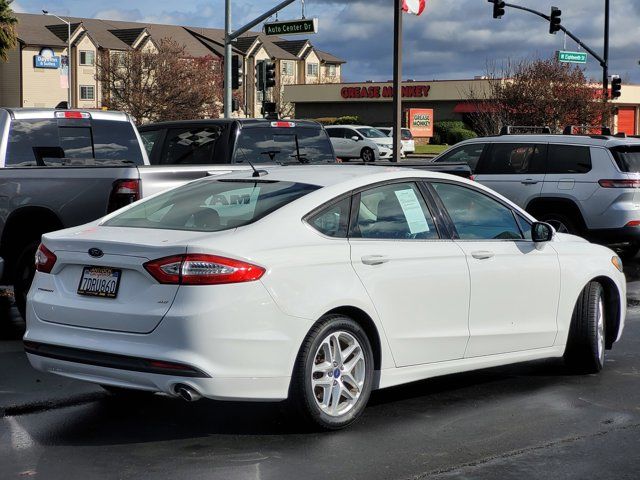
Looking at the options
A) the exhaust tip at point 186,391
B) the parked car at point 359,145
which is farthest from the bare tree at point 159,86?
the exhaust tip at point 186,391

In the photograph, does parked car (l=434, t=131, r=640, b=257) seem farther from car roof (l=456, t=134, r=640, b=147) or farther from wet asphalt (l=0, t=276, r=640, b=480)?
wet asphalt (l=0, t=276, r=640, b=480)

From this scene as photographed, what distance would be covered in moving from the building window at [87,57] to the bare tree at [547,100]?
5609cm

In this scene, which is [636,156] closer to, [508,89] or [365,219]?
[365,219]

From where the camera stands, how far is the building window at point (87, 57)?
94125 mm

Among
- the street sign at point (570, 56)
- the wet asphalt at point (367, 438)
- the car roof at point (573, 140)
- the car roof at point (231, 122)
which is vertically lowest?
the wet asphalt at point (367, 438)

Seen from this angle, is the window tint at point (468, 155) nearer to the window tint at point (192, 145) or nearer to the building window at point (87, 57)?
the window tint at point (192, 145)

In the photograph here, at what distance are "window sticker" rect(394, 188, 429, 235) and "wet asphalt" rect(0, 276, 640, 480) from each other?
1.17 meters

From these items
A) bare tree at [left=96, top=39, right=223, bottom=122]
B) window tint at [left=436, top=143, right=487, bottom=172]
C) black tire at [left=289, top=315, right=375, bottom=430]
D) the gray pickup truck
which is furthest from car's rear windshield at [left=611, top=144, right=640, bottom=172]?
bare tree at [left=96, top=39, right=223, bottom=122]

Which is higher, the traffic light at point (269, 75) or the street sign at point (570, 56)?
the street sign at point (570, 56)

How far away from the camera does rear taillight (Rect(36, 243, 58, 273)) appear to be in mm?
6438

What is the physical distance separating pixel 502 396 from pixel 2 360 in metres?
3.94

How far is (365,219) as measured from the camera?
6.71 m

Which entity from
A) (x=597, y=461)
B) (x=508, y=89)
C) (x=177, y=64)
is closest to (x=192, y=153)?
(x=597, y=461)

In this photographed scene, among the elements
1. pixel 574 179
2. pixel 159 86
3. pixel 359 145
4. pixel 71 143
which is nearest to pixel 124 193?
pixel 71 143
